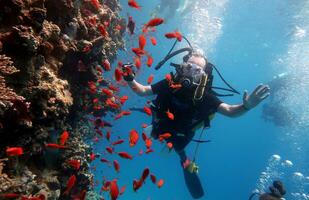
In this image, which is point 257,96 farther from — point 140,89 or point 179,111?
point 140,89

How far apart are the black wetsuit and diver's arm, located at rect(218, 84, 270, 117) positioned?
0.84 ft

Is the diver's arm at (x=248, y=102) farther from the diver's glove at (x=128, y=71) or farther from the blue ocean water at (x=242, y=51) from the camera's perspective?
the diver's glove at (x=128, y=71)

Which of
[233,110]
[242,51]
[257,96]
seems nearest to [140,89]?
[233,110]

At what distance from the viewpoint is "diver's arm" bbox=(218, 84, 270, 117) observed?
634 centimetres

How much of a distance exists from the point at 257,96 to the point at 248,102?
0.33 m

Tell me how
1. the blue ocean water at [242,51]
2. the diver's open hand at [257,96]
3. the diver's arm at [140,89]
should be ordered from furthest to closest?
the blue ocean water at [242,51]
the diver's arm at [140,89]
the diver's open hand at [257,96]

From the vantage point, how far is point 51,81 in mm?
4598

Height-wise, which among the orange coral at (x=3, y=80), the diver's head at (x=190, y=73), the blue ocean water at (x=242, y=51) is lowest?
the blue ocean water at (x=242, y=51)

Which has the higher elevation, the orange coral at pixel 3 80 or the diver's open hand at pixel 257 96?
the orange coral at pixel 3 80

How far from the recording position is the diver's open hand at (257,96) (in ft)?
20.8

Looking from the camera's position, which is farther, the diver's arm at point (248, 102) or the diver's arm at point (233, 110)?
the diver's arm at point (233, 110)

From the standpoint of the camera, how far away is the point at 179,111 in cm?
731

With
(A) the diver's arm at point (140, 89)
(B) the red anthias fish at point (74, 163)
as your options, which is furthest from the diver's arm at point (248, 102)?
(B) the red anthias fish at point (74, 163)

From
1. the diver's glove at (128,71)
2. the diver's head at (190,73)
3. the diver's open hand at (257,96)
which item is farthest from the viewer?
the diver's head at (190,73)
